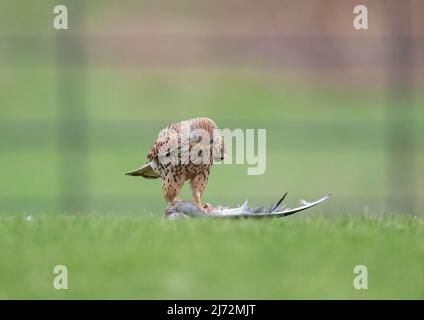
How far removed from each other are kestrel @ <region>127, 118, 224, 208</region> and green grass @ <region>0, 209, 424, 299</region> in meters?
0.37

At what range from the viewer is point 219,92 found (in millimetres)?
34062

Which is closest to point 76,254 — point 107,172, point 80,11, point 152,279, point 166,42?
point 152,279

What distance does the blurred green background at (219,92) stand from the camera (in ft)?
79.8

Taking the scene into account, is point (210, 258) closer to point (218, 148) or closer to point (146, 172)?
point (218, 148)

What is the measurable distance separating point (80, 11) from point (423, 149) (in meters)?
11.8

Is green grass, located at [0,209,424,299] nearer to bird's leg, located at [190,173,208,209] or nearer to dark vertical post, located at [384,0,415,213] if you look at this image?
bird's leg, located at [190,173,208,209]

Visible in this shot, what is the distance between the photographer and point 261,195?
21297mm

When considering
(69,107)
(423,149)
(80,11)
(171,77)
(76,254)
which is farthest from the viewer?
(171,77)

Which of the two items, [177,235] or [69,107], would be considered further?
[69,107]

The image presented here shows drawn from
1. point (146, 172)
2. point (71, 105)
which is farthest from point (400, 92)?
point (146, 172)

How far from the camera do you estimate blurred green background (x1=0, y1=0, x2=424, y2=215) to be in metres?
24.3

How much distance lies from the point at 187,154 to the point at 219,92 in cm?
2657

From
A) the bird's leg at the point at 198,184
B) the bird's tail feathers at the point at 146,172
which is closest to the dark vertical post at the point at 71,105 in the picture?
the bird's tail feathers at the point at 146,172

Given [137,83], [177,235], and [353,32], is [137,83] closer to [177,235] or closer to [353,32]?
[353,32]
